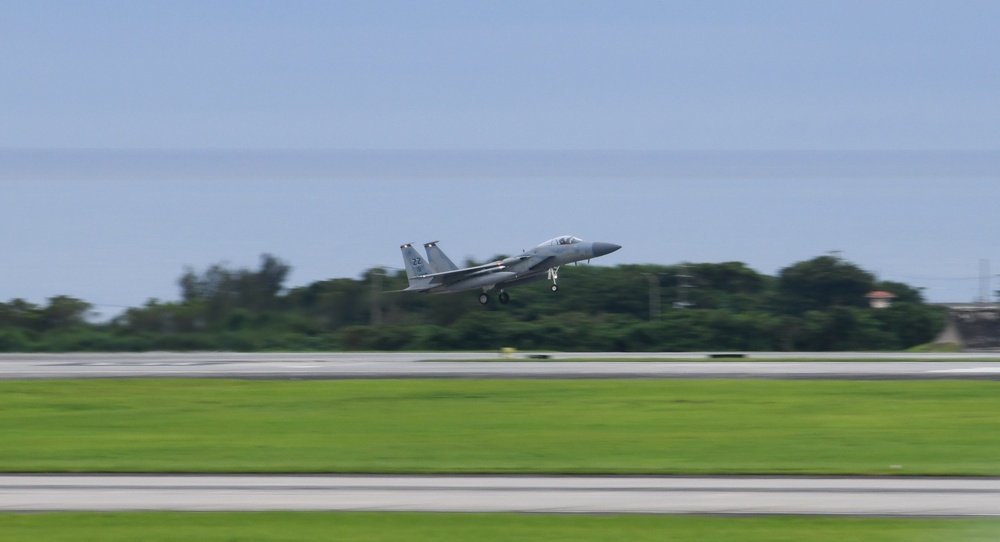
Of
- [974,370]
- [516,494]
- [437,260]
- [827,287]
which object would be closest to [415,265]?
[437,260]

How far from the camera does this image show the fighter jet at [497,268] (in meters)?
52.3

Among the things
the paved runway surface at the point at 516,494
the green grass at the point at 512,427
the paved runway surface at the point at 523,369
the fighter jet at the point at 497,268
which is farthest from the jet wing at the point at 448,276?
the paved runway surface at the point at 516,494

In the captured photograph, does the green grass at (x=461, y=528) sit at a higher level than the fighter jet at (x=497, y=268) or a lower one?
lower

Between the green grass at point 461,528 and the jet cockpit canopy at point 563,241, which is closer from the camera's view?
the green grass at point 461,528

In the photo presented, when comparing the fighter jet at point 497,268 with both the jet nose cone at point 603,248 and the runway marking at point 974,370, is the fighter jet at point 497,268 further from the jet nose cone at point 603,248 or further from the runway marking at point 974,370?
the runway marking at point 974,370

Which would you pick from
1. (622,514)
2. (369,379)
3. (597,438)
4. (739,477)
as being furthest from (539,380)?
(622,514)

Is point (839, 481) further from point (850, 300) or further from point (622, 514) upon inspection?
point (850, 300)

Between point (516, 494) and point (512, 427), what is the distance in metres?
6.50

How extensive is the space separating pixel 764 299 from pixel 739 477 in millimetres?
56537

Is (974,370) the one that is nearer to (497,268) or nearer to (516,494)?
(516,494)

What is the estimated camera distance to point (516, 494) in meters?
13.2

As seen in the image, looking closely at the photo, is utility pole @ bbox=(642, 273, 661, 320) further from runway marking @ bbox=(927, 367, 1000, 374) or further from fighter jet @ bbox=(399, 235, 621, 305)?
runway marking @ bbox=(927, 367, 1000, 374)

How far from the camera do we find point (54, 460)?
16297 mm

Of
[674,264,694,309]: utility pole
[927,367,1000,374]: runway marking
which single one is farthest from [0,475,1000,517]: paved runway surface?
[674,264,694,309]: utility pole
